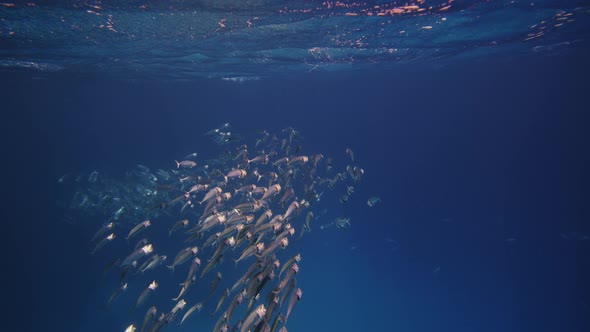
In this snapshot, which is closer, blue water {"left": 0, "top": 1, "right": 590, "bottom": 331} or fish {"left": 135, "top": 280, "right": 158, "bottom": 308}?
fish {"left": 135, "top": 280, "right": 158, "bottom": 308}

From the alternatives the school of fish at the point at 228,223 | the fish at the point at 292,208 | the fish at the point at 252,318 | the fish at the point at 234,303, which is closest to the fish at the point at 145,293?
the school of fish at the point at 228,223

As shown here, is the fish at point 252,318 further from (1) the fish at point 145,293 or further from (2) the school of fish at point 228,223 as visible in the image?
(1) the fish at point 145,293

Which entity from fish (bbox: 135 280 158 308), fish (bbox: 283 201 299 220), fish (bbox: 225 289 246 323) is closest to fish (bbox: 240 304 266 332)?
fish (bbox: 225 289 246 323)

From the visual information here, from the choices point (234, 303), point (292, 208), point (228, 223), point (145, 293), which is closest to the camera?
point (234, 303)

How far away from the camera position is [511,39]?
67.1 feet

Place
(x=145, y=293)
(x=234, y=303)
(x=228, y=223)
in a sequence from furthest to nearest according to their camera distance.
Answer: (x=228, y=223) < (x=145, y=293) < (x=234, y=303)

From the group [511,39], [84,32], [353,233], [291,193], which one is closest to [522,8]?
[511,39]

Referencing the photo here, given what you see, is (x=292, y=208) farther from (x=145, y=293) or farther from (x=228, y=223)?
(x=145, y=293)

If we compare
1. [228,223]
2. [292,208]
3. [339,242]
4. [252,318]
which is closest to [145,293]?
[228,223]

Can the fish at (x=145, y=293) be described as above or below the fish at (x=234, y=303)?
below

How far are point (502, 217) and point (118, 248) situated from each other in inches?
1896

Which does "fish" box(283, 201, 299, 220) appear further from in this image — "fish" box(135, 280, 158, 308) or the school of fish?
"fish" box(135, 280, 158, 308)

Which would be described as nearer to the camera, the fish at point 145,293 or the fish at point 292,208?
the fish at point 145,293

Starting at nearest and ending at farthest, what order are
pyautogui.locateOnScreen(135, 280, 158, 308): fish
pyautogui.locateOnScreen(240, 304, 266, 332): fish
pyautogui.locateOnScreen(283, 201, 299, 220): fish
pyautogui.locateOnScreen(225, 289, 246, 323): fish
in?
pyautogui.locateOnScreen(240, 304, 266, 332): fish < pyautogui.locateOnScreen(225, 289, 246, 323): fish < pyautogui.locateOnScreen(135, 280, 158, 308): fish < pyautogui.locateOnScreen(283, 201, 299, 220): fish
